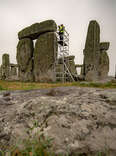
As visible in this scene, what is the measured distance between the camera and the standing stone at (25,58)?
8.95 meters

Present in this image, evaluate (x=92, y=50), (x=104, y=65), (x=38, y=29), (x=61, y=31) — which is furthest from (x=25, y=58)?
(x=104, y=65)

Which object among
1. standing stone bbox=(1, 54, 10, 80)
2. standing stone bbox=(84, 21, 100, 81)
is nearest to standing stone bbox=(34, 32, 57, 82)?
standing stone bbox=(84, 21, 100, 81)

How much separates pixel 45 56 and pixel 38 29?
2209 millimetres

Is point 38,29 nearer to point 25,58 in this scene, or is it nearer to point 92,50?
point 25,58

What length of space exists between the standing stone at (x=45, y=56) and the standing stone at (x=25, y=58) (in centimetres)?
95

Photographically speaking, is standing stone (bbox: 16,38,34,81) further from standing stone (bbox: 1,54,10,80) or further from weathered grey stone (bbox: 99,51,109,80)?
weathered grey stone (bbox: 99,51,109,80)

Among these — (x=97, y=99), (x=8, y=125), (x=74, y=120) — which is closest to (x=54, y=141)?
(x=74, y=120)

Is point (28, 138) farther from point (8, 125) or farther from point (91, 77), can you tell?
point (91, 77)

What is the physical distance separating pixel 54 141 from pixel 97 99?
2.47ft

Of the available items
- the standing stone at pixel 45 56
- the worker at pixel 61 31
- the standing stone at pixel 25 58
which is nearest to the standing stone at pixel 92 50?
the worker at pixel 61 31

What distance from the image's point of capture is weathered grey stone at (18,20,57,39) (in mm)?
7568

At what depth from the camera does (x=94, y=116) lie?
0.98m

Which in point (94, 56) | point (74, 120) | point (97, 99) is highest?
point (94, 56)

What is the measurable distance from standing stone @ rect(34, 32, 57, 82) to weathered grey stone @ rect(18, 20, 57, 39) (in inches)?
13.3
